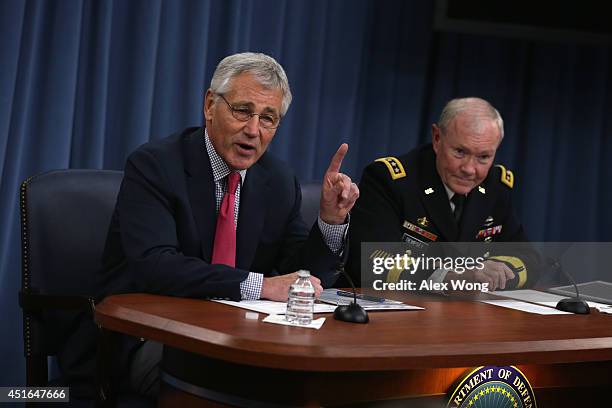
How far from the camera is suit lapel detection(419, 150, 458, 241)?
10.3ft

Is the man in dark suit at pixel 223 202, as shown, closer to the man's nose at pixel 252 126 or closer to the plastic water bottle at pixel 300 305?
the man's nose at pixel 252 126

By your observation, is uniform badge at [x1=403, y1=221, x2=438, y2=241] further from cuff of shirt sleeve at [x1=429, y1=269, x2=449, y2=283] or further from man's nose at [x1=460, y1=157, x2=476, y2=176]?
cuff of shirt sleeve at [x1=429, y1=269, x2=449, y2=283]

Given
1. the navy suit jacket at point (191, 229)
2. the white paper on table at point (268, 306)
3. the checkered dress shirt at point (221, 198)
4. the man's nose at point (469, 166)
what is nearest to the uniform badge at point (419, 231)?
the man's nose at point (469, 166)

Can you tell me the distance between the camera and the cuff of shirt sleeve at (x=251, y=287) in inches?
88.5

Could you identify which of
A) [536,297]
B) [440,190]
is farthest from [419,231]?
[536,297]

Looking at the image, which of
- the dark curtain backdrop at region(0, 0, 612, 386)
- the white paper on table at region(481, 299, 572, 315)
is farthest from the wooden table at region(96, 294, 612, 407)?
the dark curtain backdrop at region(0, 0, 612, 386)

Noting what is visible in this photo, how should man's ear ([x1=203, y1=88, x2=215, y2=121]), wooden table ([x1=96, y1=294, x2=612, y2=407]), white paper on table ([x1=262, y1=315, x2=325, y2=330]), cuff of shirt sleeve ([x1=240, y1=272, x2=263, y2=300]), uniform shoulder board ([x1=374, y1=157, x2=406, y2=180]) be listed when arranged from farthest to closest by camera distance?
1. uniform shoulder board ([x1=374, y1=157, x2=406, y2=180])
2. man's ear ([x1=203, y1=88, x2=215, y2=121])
3. cuff of shirt sleeve ([x1=240, y1=272, x2=263, y2=300])
4. white paper on table ([x1=262, y1=315, x2=325, y2=330])
5. wooden table ([x1=96, y1=294, x2=612, y2=407])

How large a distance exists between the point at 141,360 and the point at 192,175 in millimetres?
535

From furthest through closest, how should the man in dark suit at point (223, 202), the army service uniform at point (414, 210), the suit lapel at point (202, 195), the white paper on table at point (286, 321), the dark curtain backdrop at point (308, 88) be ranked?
the dark curtain backdrop at point (308, 88) < the army service uniform at point (414, 210) < the suit lapel at point (202, 195) < the man in dark suit at point (223, 202) < the white paper on table at point (286, 321)

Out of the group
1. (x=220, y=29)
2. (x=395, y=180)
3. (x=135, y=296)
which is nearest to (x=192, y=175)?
(x=135, y=296)

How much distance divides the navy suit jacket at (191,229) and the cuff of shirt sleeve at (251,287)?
0.01 metres

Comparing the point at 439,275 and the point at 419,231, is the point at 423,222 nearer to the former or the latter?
the point at 419,231

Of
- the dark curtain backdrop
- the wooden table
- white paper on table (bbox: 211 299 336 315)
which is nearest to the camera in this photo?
the wooden table

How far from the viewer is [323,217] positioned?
2574 millimetres
